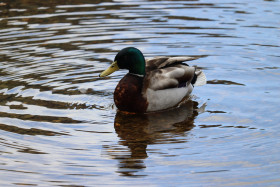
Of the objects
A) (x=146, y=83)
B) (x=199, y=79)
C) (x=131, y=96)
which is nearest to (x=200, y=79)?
(x=199, y=79)

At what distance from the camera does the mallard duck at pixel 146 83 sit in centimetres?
824

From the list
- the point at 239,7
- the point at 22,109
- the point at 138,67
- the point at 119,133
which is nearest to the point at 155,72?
the point at 138,67

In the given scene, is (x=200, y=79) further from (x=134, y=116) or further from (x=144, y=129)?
(x=144, y=129)

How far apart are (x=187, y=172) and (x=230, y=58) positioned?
4.66 m

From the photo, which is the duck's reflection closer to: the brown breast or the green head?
the brown breast

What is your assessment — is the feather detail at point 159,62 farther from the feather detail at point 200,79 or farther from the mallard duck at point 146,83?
the feather detail at point 200,79

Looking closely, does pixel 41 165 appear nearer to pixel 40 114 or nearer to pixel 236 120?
pixel 40 114

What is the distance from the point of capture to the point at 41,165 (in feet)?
21.4

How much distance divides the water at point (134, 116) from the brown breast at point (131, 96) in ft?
0.48

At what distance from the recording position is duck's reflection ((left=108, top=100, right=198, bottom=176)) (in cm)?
670

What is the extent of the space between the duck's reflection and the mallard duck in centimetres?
15

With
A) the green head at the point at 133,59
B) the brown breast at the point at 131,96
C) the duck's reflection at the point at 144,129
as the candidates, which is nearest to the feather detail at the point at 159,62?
the green head at the point at 133,59

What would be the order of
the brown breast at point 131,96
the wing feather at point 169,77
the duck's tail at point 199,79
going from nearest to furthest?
the brown breast at point 131,96 → the wing feather at point 169,77 → the duck's tail at point 199,79

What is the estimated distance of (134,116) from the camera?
8.38 metres
